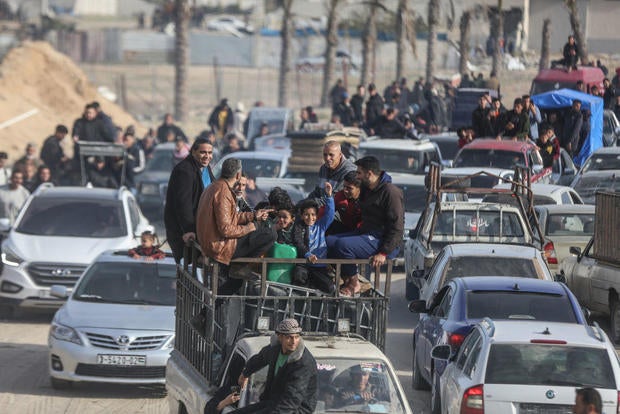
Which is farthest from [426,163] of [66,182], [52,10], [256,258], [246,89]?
[52,10]

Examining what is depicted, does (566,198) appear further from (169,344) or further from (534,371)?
(534,371)

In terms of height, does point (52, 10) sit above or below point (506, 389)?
above

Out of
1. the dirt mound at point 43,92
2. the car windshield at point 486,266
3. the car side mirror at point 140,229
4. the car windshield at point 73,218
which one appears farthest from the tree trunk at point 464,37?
the car windshield at point 486,266

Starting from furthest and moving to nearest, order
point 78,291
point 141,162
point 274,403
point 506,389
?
point 141,162 → point 78,291 → point 506,389 → point 274,403

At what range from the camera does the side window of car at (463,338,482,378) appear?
11070 mm

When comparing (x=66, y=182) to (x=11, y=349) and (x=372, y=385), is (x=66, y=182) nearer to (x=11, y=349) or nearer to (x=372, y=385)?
(x=11, y=349)

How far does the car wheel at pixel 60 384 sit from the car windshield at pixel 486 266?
446 centimetres

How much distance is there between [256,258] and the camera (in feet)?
35.3

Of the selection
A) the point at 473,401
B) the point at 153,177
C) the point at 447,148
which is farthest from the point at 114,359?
the point at 447,148

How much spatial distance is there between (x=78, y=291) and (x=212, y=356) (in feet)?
20.3

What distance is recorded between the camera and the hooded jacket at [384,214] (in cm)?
1143

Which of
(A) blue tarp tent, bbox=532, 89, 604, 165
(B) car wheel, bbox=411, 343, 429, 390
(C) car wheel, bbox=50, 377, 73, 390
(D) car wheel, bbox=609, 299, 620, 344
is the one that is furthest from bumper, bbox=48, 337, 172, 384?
(A) blue tarp tent, bbox=532, 89, 604, 165

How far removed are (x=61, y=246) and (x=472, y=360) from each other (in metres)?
10.4

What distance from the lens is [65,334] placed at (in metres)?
15.5
